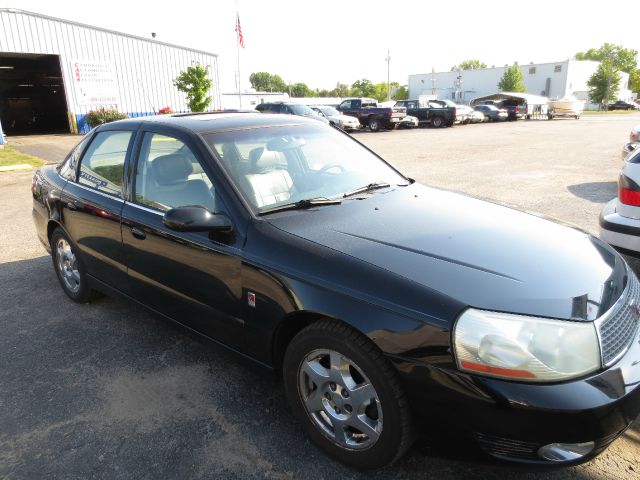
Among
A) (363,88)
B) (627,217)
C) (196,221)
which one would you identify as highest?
(363,88)

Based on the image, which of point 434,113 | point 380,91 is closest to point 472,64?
point 380,91

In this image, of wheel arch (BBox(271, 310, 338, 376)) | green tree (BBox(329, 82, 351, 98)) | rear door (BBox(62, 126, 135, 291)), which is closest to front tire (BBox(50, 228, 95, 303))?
rear door (BBox(62, 126, 135, 291))

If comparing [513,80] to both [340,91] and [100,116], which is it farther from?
[100,116]

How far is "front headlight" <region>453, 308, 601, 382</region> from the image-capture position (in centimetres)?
175

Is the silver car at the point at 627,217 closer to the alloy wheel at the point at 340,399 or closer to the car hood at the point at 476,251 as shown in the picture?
the car hood at the point at 476,251

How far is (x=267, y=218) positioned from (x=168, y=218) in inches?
19.9

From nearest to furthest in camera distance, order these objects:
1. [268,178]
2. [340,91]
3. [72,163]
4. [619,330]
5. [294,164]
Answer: [619,330]
[268,178]
[294,164]
[72,163]
[340,91]

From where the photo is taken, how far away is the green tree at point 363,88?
119m

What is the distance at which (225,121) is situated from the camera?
3203mm

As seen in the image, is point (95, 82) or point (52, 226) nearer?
point (52, 226)

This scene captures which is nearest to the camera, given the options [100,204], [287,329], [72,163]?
[287,329]

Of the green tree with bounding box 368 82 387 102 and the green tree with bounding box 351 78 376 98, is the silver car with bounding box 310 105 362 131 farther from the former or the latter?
the green tree with bounding box 351 78 376 98

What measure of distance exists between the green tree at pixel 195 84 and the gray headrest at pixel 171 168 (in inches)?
916

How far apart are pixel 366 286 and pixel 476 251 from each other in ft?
1.98
